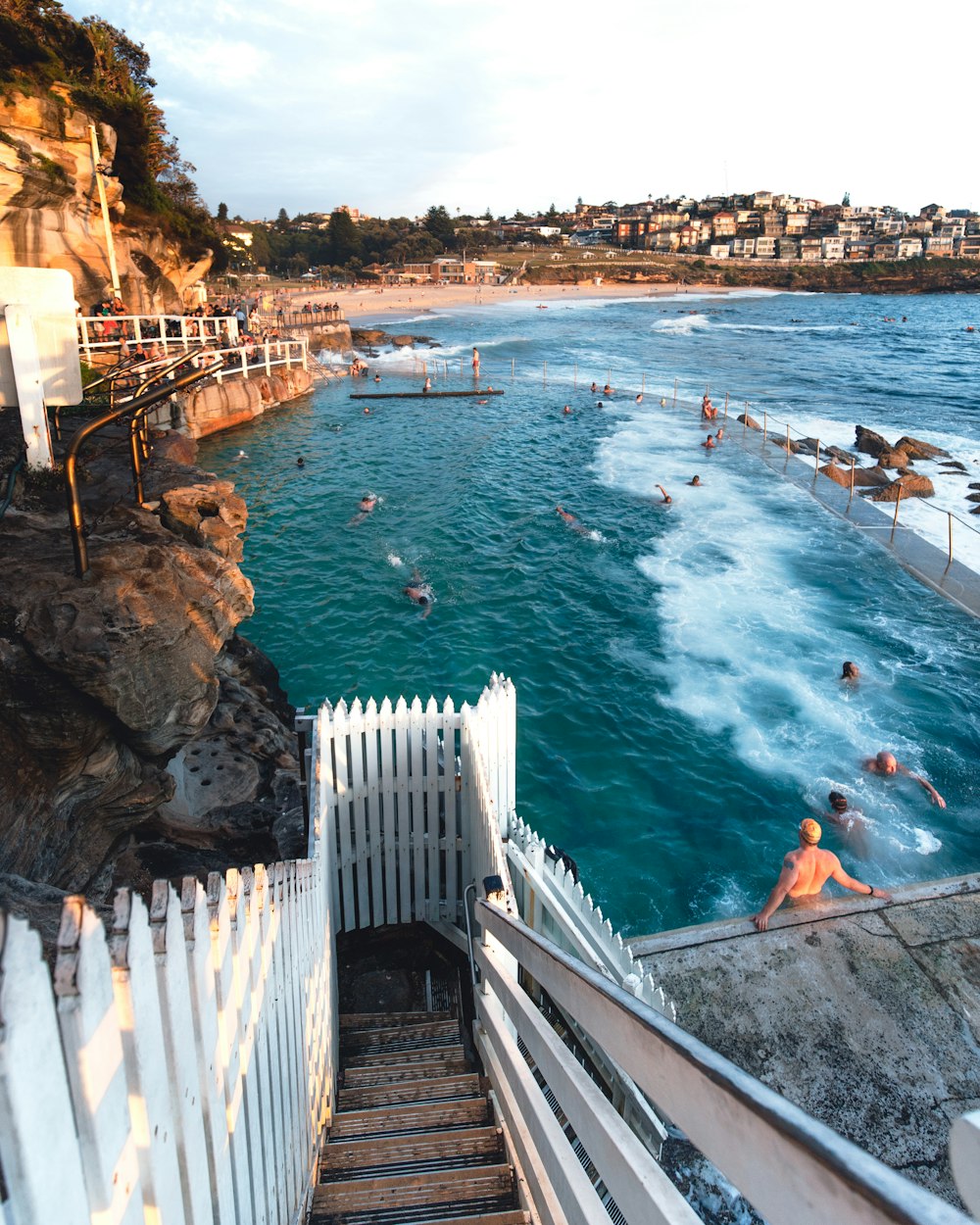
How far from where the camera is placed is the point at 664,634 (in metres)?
15.3

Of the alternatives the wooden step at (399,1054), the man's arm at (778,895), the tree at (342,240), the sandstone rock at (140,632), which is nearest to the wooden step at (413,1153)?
the wooden step at (399,1054)

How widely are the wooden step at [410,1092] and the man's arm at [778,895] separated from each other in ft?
9.30

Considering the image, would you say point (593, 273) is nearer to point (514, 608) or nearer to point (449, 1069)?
point (514, 608)

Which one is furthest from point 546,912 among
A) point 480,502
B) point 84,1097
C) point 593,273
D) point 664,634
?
point 593,273

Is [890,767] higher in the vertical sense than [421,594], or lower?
lower

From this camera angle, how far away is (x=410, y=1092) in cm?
502

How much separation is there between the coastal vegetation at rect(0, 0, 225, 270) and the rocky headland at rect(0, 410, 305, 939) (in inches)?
1048

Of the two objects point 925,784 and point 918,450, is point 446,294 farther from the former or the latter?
point 925,784

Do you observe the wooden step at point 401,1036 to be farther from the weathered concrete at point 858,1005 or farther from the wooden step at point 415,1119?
the weathered concrete at point 858,1005

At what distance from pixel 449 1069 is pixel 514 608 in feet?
39.6

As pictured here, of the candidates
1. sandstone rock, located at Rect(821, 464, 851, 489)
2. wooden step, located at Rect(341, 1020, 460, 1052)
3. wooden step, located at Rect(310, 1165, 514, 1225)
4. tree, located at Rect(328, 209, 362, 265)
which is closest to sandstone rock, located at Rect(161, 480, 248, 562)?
wooden step, located at Rect(341, 1020, 460, 1052)

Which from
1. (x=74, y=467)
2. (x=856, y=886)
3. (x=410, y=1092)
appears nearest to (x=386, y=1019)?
(x=410, y=1092)

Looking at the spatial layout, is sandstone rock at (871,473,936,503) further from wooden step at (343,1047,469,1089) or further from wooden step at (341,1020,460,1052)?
wooden step at (343,1047,469,1089)

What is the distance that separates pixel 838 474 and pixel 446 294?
8915 centimetres
